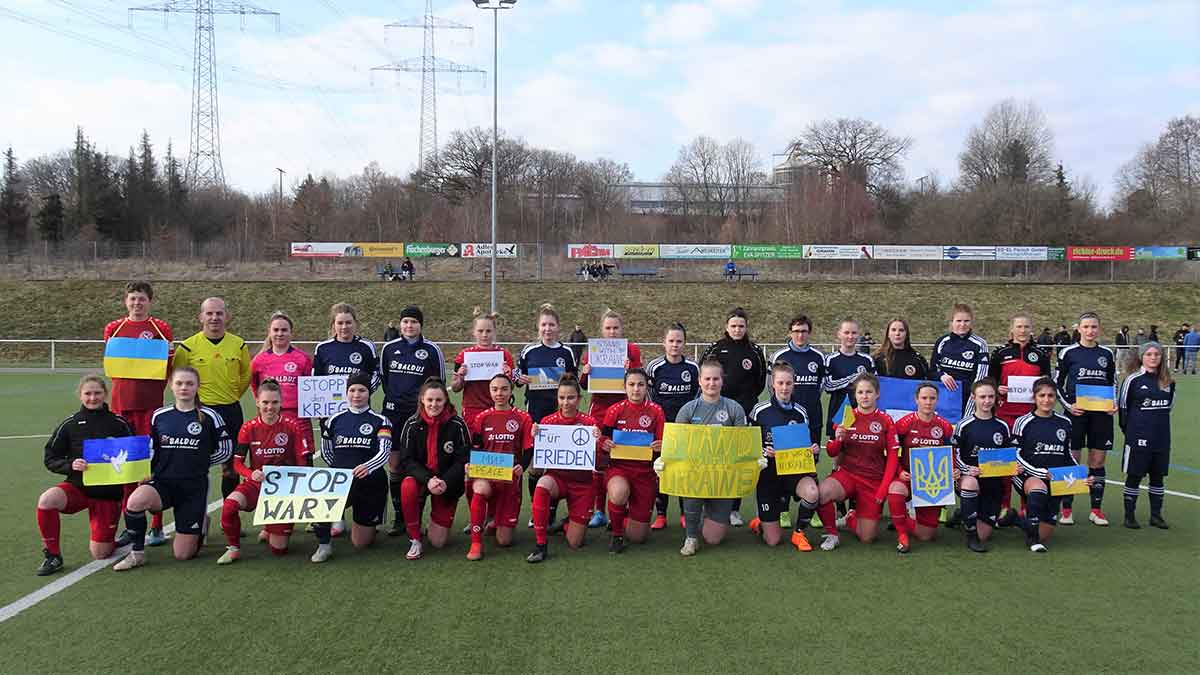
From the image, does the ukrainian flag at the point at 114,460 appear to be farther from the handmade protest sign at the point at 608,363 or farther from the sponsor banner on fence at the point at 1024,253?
the sponsor banner on fence at the point at 1024,253

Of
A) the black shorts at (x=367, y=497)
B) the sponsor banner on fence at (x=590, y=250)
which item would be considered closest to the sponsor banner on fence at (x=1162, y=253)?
the sponsor banner on fence at (x=590, y=250)

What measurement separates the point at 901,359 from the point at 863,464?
4.47 ft

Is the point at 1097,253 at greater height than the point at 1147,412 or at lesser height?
greater

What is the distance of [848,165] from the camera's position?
219 feet

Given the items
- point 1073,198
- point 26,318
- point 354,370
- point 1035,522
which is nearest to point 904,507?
point 1035,522

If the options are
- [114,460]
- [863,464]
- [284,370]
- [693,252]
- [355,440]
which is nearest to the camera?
[114,460]

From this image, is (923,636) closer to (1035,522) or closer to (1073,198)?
(1035,522)

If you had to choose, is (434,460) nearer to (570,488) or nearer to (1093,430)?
(570,488)

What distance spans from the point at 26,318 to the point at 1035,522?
127 ft

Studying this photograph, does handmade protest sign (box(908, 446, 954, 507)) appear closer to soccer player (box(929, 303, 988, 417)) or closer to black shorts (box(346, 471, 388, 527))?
soccer player (box(929, 303, 988, 417))

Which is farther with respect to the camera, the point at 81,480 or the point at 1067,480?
the point at 1067,480

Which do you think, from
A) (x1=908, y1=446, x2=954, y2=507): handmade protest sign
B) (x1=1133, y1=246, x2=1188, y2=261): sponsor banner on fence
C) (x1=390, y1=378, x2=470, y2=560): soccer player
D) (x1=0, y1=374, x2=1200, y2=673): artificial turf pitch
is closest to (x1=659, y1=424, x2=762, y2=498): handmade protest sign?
(x1=0, y1=374, x2=1200, y2=673): artificial turf pitch

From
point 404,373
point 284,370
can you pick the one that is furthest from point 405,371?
point 284,370

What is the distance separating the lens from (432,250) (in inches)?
1652
